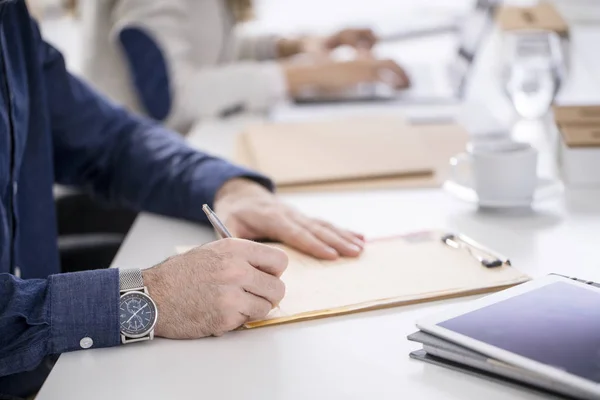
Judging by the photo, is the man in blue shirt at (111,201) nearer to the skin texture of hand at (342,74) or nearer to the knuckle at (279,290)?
the knuckle at (279,290)

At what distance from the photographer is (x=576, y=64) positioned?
2.21 meters

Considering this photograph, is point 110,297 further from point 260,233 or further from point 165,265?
point 260,233

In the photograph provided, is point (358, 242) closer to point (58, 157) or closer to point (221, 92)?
point (58, 157)

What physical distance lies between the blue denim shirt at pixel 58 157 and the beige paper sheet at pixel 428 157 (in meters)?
0.17

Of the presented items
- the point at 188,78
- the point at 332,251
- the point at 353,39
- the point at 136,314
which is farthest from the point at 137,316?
the point at 353,39

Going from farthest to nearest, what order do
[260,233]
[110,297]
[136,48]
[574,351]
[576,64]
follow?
[576,64] < [136,48] < [260,233] < [110,297] < [574,351]

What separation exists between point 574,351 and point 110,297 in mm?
429

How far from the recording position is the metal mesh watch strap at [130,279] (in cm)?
85

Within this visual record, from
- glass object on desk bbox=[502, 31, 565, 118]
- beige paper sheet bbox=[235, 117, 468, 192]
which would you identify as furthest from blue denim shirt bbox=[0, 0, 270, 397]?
glass object on desk bbox=[502, 31, 565, 118]

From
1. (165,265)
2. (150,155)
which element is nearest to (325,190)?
(150,155)

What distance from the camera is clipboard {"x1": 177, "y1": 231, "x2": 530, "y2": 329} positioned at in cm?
89

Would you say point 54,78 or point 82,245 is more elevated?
point 54,78

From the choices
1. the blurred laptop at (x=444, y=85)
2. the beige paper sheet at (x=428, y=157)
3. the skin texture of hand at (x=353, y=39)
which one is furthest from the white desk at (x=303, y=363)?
the skin texture of hand at (x=353, y=39)

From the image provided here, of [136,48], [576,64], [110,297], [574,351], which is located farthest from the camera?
[576,64]
